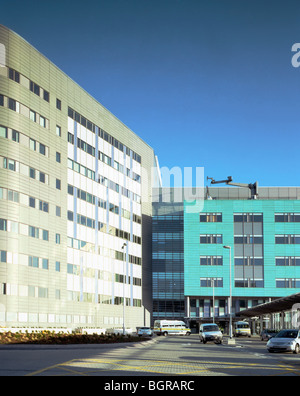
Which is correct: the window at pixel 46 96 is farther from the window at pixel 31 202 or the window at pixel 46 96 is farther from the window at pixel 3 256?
the window at pixel 3 256

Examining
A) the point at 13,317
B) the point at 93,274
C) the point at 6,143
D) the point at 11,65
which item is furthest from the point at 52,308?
the point at 11,65

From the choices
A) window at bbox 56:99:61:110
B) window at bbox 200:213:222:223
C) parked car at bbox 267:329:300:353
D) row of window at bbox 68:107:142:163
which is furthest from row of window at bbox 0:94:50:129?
window at bbox 200:213:222:223

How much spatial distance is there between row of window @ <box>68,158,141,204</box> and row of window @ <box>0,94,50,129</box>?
8.03 m

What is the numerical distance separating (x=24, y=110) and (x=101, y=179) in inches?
884

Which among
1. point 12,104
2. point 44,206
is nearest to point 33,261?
point 44,206

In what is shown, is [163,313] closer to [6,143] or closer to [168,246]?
[168,246]

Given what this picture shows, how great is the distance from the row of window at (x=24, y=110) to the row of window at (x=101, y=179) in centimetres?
803

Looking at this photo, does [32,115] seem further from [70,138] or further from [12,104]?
[70,138]

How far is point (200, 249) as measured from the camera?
109m

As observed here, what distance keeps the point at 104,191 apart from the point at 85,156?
787 centimetres

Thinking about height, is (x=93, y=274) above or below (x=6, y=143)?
below

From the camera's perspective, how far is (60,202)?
235 feet

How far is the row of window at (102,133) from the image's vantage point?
7762 cm
